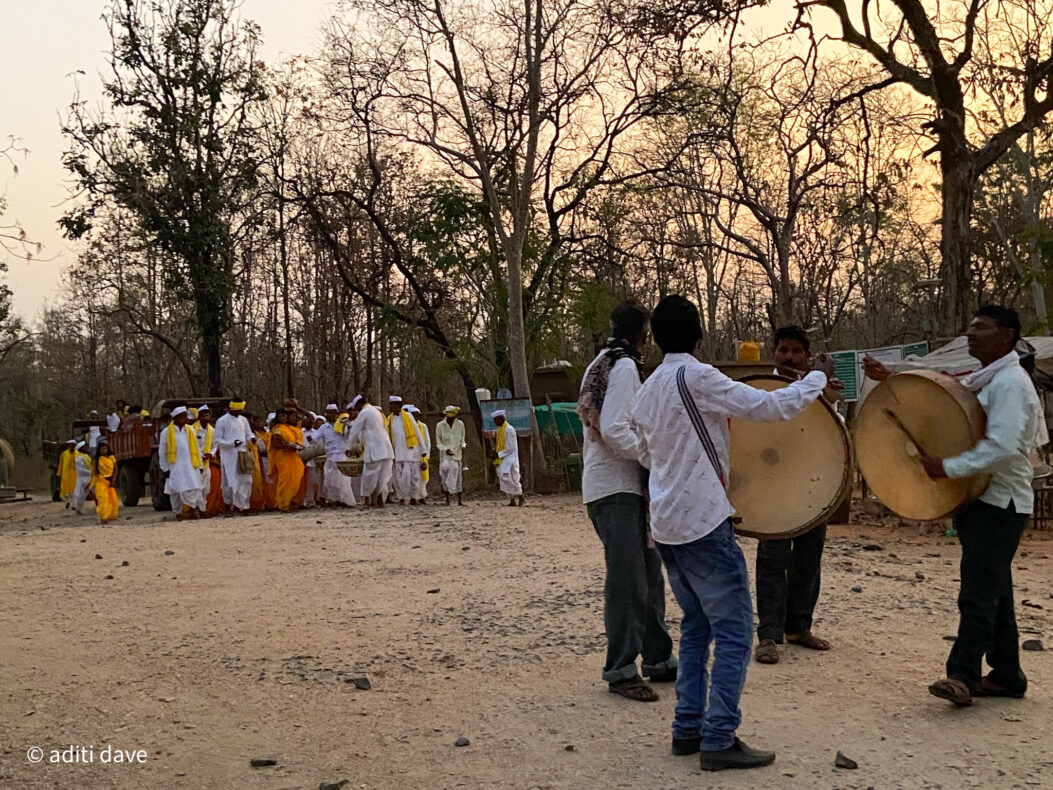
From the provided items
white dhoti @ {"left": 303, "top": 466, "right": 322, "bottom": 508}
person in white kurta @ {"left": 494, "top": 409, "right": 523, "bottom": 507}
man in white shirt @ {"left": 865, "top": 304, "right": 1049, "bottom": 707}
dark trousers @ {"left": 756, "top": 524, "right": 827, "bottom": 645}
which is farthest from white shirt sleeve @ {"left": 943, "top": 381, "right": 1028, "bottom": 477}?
white dhoti @ {"left": 303, "top": 466, "right": 322, "bottom": 508}

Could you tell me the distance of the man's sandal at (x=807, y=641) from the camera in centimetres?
647

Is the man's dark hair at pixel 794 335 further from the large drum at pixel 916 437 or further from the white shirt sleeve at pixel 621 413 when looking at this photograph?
the white shirt sleeve at pixel 621 413

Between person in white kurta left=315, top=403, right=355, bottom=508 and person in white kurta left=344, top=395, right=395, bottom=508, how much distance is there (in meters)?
0.54

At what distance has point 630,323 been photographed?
224 inches

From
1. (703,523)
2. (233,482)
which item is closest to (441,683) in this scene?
(703,523)

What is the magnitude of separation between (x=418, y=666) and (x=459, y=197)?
741 inches

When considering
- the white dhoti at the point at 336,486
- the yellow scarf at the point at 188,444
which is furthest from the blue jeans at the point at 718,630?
the white dhoti at the point at 336,486

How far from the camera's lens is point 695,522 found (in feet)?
14.9

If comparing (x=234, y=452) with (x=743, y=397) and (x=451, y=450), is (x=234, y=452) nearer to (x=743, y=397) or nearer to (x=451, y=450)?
(x=451, y=450)

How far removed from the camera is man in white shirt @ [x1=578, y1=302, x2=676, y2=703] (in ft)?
18.3

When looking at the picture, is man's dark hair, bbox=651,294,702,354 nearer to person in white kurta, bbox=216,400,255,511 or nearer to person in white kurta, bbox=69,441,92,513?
person in white kurta, bbox=216,400,255,511

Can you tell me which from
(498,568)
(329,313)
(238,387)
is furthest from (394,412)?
(238,387)

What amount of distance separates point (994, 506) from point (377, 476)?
1619 cm

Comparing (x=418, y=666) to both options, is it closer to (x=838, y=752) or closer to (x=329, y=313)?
(x=838, y=752)
